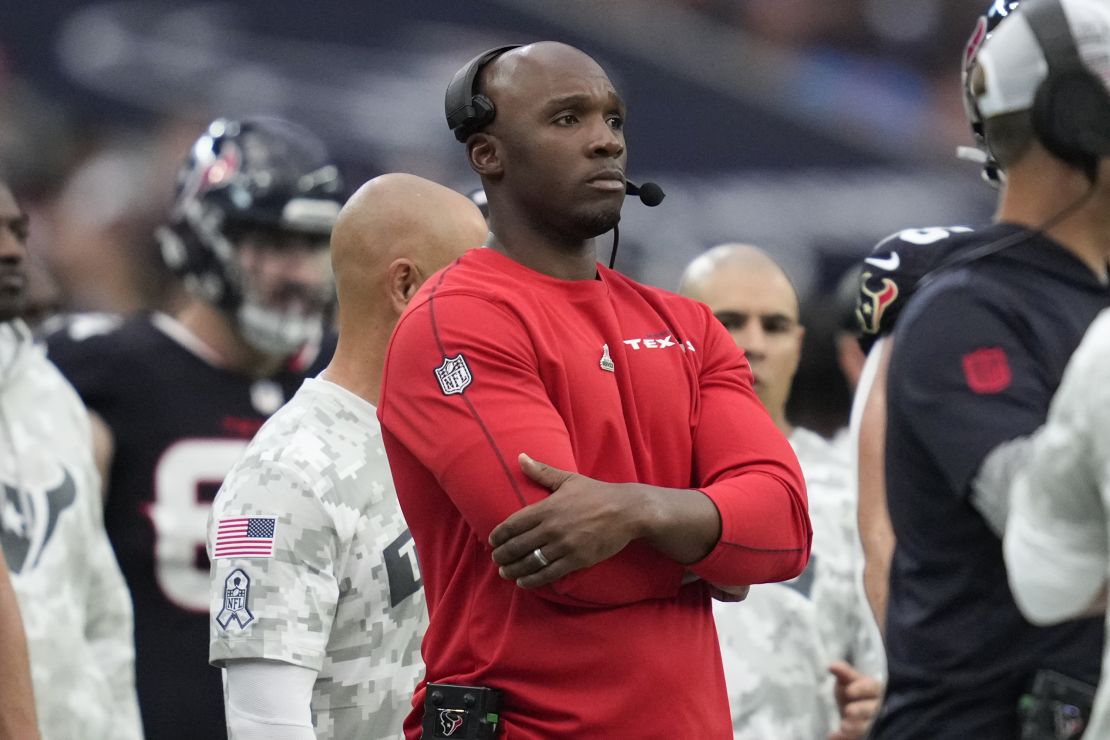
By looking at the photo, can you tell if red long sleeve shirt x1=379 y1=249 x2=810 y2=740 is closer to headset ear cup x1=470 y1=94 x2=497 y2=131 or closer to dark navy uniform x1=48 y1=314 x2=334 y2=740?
headset ear cup x1=470 y1=94 x2=497 y2=131

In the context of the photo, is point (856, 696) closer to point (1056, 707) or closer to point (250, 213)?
point (1056, 707)

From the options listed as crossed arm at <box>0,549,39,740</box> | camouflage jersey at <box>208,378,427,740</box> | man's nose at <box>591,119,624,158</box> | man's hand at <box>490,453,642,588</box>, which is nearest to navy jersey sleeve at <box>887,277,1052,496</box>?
man's hand at <box>490,453,642,588</box>

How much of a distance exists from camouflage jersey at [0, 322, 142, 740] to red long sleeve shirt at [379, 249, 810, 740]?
1.86 meters

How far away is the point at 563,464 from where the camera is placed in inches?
112

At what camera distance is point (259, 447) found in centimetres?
360

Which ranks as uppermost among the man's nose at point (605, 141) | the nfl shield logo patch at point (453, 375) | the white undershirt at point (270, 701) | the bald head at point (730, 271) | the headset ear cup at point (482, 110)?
the headset ear cup at point (482, 110)

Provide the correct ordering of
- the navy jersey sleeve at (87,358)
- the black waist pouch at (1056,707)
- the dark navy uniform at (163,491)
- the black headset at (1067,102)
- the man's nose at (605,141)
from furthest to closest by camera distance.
Result: the navy jersey sleeve at (87,358)
the dark navy uniform at (163,491)
the man's nose at (605,141)
the black headset at (1067,102)
the black waist pouch at (1056,707)

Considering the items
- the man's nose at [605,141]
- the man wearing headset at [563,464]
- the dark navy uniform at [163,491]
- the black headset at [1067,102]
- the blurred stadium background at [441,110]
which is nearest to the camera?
the black headset at [1067,102]

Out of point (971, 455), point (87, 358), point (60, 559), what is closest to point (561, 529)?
point (971, 455)

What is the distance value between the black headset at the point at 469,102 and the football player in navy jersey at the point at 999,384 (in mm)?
792

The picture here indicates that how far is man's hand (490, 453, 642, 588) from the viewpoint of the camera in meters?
2.76

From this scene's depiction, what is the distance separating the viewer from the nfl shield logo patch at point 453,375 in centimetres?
289

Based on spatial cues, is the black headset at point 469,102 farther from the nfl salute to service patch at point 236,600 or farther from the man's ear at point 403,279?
the nfl salute to service patch at point 236,600

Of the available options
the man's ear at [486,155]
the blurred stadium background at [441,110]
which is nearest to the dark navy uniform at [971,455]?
the man's ear at [486,155]
